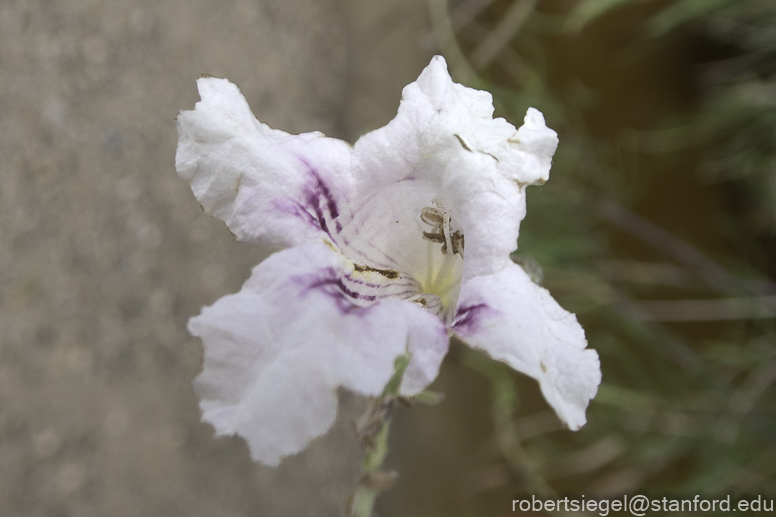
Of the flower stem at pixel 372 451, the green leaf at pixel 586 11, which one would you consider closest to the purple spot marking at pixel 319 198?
the flower stem at pixel 372 451

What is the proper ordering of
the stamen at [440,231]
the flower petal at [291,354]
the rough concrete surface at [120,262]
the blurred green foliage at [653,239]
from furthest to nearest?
the blurred green foliage at [653,239] < the rough concrete surface at [120,262] < the stamen at [440,231] < the flower petal at [291,354]

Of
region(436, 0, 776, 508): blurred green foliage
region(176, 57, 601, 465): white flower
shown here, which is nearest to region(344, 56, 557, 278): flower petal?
region(176, 57, 601, 465): white flower

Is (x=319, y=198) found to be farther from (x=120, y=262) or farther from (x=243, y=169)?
(x=120, y=262)

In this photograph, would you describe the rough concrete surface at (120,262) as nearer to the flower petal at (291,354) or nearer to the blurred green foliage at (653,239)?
the blurred green foliage at (653,239)

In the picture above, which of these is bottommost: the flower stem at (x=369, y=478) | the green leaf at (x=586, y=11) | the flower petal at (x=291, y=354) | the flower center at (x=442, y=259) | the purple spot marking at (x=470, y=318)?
the flower stem at (x=369, y=478)

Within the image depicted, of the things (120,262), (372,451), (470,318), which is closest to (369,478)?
(372,451)

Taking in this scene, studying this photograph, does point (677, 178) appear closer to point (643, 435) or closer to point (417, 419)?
point (643, 435)

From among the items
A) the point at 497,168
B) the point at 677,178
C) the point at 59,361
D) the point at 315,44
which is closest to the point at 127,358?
the point at 59,361
